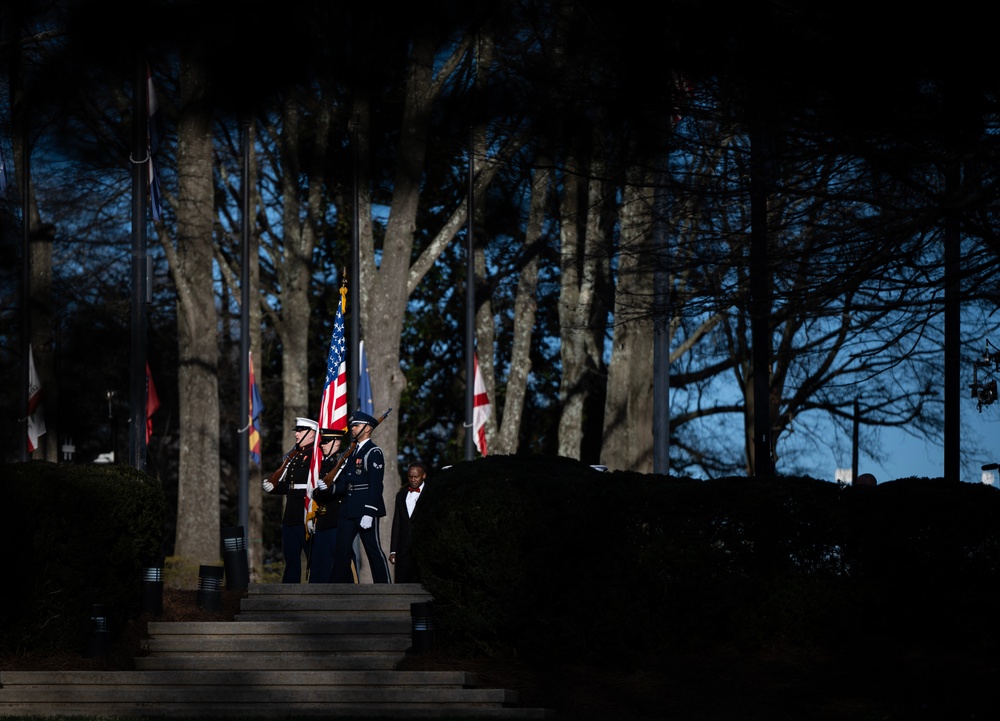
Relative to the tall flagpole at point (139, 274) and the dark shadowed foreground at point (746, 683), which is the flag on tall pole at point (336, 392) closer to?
the tall flagpole at point (139, 274)

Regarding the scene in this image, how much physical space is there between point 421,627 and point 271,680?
1322 millimetres

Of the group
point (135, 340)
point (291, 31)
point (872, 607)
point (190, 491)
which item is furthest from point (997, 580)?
point (190, 491)

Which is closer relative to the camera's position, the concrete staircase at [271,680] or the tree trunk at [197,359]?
the concrete staircase at [271,680]

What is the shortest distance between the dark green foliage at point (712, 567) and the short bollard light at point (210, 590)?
99.9 inches

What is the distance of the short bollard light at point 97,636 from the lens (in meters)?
12.0

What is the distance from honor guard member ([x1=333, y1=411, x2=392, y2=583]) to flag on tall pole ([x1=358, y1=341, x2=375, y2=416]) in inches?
334

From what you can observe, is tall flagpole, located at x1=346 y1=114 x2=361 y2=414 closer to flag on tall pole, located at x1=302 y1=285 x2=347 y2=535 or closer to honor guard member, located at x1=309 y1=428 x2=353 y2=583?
flag on tall pole, located at x1=302 y1=285 x2=347 y2=535

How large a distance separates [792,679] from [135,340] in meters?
8.70

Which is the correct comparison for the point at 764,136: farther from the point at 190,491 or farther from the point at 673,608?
the point at 190,491

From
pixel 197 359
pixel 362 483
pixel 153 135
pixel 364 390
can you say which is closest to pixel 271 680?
pixel 362 483

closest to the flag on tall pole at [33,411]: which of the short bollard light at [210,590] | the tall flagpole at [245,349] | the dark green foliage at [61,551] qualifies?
the tall flagpole at [245,349]

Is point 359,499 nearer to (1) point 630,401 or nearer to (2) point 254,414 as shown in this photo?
(1) point 630,401

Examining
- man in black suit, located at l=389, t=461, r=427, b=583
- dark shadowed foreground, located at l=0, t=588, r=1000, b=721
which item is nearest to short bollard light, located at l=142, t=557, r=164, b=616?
dark shadowed foreground, located at l=0, t=588, r=1000, b=721

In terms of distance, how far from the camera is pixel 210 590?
44.7 feet
